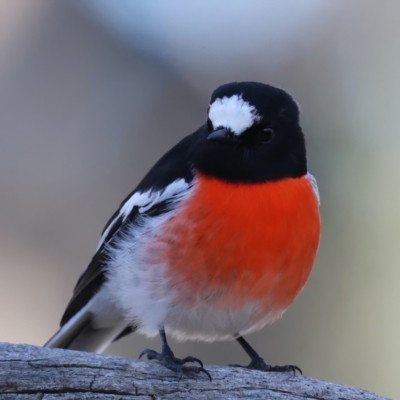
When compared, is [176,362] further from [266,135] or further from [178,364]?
[266,135]

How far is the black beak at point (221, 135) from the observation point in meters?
3.23

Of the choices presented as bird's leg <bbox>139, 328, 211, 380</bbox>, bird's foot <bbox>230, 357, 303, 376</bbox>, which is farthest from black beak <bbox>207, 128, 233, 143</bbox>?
bird's foot <bbox>230, 357, 303, 376</bbox>

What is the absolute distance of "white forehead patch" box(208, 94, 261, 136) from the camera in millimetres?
3268

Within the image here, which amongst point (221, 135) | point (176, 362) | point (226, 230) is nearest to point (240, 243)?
point (226, 230)

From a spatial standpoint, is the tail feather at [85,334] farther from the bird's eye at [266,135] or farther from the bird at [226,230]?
the bird's eye at [266,135]

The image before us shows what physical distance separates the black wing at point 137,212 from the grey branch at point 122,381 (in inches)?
37.8

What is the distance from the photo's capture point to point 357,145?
6.82 meters

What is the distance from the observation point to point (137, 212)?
12.7ft

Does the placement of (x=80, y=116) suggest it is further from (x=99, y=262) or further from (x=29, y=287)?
(x=99, y=262)

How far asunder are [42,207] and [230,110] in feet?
12.1

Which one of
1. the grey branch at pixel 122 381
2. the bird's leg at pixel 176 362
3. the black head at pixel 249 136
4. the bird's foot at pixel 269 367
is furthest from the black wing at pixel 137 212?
the bird's foot at pixel 269 367

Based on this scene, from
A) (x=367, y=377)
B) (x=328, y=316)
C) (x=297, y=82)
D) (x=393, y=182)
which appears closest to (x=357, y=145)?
(x=393, y=182)

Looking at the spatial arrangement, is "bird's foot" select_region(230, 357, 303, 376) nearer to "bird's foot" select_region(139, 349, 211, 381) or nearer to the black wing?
"bird's foot" select_region(139, 349, 211, 381)

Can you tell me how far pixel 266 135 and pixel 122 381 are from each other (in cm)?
147
